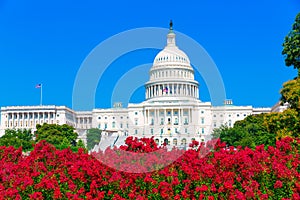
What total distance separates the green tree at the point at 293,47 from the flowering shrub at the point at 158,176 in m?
21.1

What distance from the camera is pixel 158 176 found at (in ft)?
38.4

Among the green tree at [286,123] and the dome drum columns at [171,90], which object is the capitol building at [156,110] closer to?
the dome drum columns at [171,90]

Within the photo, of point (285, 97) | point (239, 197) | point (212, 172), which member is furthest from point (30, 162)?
point (285, 97)

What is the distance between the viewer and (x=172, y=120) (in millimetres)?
105438

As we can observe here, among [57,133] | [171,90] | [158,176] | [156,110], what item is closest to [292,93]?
[158,176]

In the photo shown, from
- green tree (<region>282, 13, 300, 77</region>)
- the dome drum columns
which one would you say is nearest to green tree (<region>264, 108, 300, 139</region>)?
green tree (<region>282, 13, 300, 77</region>)

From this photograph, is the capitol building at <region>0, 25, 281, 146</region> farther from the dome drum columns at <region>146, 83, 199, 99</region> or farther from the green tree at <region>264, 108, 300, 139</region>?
the green tree at <region>264, 108, 300, 139</region>

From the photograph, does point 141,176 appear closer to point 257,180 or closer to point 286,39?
point 257,180

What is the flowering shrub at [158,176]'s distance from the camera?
428 inches

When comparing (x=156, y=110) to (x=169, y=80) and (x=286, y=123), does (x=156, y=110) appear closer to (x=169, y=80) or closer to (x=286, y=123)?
(x=169, y=80)

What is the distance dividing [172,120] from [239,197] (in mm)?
95475

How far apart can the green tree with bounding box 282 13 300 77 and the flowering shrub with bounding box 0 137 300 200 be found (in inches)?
832

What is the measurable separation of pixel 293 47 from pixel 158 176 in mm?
24772

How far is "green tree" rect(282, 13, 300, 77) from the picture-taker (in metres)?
32.8
